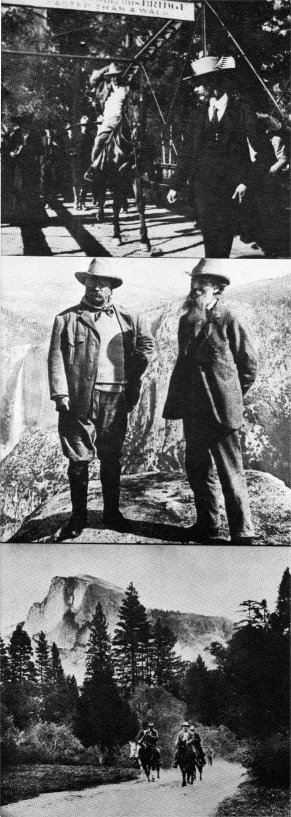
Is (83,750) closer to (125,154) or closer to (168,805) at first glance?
(168,805)

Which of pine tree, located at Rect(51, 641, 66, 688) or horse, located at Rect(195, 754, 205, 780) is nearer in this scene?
horse, located at Rect(195, 754, 205, 780)

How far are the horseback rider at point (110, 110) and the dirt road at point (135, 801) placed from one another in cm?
367

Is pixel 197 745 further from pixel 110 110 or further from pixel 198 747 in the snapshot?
pixel 110 110

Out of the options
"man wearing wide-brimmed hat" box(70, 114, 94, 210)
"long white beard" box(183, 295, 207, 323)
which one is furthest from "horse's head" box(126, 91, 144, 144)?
"long white beard" box(183, 295, 207, 323)

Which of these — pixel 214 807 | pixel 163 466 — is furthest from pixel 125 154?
pixel 214 807

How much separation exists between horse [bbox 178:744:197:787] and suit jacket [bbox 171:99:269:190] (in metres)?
3.41

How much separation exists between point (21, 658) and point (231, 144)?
3.43m

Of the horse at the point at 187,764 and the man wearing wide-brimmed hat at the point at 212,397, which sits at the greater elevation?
the man wearing wide-brimmed hat at the point at 212,397

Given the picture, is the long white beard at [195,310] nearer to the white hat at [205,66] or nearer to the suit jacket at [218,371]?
the suit jacket at [218,371]

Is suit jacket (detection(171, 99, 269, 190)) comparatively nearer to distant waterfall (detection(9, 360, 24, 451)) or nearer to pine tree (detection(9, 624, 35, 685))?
distant waterfall (detection(9, 360, 24, 451))

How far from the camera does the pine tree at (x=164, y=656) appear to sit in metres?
5.14

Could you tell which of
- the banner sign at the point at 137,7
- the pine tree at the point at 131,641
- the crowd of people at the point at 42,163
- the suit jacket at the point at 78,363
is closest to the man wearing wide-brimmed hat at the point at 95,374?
the suit jacket at the point at 78,363

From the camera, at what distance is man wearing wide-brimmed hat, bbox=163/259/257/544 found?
529cm

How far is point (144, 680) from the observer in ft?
16.8
